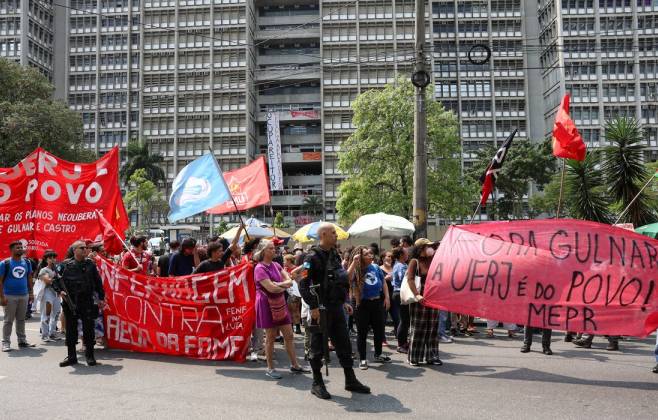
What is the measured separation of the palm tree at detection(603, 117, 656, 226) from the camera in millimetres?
16766

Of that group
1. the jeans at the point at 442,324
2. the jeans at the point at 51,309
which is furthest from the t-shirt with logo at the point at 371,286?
the jeans at the point at 51,309

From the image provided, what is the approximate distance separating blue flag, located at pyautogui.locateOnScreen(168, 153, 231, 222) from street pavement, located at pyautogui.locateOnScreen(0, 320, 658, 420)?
256 centimetres

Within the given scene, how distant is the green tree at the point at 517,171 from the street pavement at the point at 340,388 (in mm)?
47587

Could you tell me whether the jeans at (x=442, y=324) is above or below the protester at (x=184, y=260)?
below

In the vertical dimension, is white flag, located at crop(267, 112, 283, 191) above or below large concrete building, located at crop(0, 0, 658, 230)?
below

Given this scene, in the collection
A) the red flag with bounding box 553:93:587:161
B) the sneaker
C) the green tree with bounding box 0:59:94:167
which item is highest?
the green tree with bounding box 0:59:94:167

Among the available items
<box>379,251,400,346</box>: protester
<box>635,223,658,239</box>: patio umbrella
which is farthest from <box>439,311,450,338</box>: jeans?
<box>635,223,658,239</box>: patio umbrella

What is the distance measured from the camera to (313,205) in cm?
7019

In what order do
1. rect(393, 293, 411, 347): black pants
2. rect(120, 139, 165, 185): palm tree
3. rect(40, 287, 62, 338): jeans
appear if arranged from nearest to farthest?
rect(393, 293, 411, 347): black pants, rect(40, 287, 62, 338): jeans, rect(120, 139, 165, 185): palm tree

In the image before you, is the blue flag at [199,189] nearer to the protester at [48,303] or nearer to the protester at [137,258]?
the protester at [137,258]

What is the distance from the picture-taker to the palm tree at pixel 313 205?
230 ft

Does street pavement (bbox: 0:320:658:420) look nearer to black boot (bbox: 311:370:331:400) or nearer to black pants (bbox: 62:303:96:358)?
black boot (bbox: 311:370:331:400)

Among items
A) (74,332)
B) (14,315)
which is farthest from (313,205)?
(74,332)

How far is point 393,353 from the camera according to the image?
369 inches
